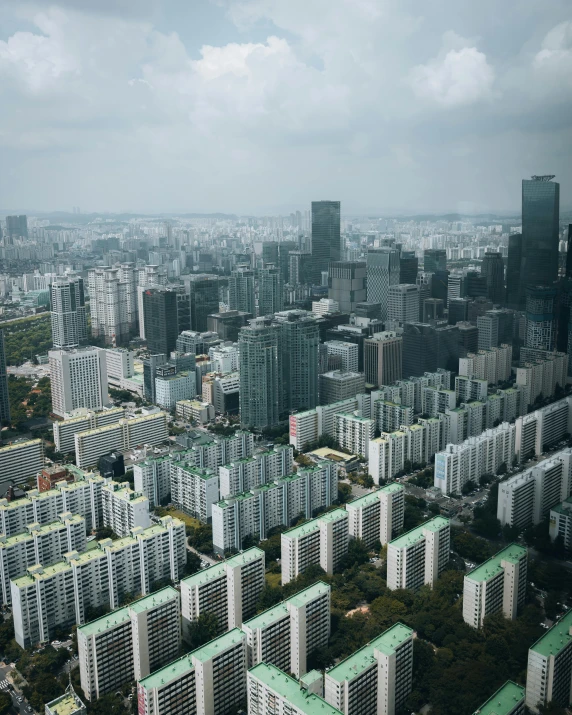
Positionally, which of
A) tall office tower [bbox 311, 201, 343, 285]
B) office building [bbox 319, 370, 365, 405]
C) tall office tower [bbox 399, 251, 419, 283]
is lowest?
office building [bbox 319, 370, 365, 405]

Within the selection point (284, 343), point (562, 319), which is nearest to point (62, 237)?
point (284, 343)

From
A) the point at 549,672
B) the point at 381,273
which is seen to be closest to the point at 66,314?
the point at 381,273

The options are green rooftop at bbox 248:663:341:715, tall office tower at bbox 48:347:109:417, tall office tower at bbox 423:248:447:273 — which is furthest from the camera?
tall office tower at bbox 423:248:447:273

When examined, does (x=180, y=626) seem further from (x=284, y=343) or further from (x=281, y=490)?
(x=284, y=343)

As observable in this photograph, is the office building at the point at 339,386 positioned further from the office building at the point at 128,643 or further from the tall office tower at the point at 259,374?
the office building at the point at 128,643

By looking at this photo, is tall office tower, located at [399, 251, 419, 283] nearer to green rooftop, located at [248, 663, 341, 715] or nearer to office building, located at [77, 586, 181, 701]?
office building, located at [77, 586, 181, 701]

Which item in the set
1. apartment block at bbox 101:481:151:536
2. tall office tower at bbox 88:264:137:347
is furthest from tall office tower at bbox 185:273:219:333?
apartment block at bbox 101:481:151:536
